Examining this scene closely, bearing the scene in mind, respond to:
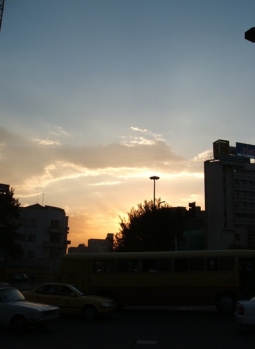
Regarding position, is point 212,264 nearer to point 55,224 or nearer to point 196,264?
point 196,264

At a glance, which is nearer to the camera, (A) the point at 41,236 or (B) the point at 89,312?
(B) the point at 89,312

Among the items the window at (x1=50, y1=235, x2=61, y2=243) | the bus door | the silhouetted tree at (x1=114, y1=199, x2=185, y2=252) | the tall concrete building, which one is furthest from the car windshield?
the tall concrete building

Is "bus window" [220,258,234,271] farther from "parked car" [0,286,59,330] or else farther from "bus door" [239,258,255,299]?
"parked car" [0,286,59,330]

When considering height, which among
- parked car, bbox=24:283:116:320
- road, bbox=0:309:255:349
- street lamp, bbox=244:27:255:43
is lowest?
road, bbox=0:309:255:349

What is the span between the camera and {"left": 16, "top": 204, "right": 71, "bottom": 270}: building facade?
79.0 meters

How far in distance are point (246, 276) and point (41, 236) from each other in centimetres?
6341

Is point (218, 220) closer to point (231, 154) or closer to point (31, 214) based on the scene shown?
point (231, 154)

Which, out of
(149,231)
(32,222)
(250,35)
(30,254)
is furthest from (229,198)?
(250,35)

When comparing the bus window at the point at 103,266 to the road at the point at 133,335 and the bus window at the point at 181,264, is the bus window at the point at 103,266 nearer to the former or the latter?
the bus window at the point at 181,264

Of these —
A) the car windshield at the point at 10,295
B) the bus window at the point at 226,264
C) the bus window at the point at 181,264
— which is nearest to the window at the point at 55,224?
the bus window at the point at 181,264

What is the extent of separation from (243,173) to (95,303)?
93450 millimetres

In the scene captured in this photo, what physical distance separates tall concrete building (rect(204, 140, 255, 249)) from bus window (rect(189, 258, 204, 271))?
78.5m

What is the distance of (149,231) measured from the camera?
159ft

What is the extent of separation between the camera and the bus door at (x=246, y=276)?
70.8 feet
